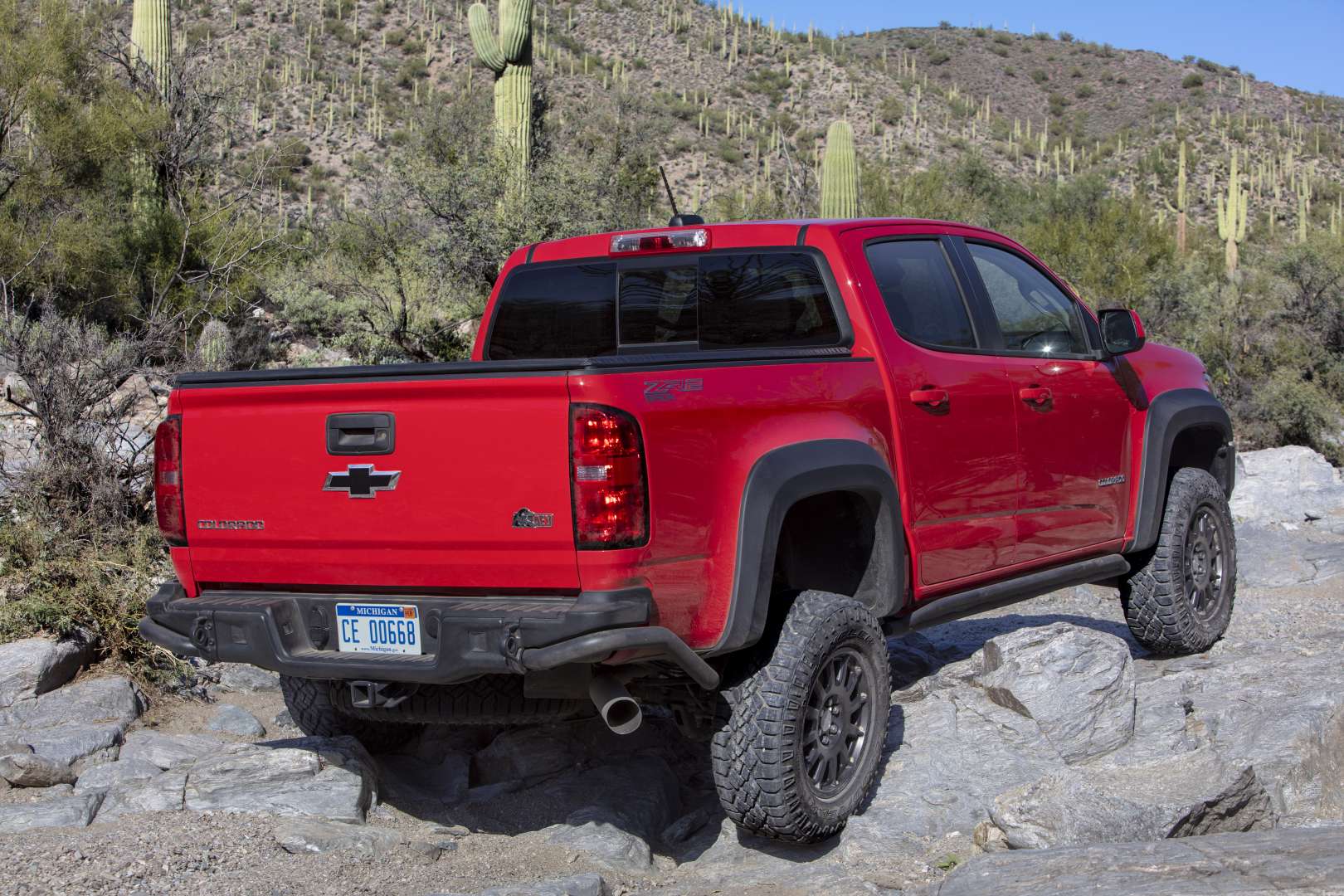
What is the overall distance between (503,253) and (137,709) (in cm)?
1021

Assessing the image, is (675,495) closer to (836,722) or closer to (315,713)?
(836,722)

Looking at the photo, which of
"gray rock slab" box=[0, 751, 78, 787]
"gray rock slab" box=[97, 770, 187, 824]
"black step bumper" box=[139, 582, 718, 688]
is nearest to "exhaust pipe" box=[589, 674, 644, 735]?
"black step bumper" box=[139, 582, 718, 688]

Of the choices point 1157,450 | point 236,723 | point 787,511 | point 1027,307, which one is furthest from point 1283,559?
point 236,723

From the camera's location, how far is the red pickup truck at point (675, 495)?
3615mm

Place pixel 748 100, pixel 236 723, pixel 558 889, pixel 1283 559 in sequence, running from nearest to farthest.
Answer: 1. pixel 558 889
2. pixel 236 723
3. pixel 1283 559
4. pixel 748 100

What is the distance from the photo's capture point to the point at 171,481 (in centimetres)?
428

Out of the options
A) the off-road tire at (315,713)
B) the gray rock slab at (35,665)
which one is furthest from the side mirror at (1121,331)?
the gray rock slab at (35,665)

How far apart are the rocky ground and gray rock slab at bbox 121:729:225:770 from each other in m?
0.01

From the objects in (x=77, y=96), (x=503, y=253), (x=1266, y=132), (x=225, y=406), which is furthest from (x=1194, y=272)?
(x=1266, y=132)

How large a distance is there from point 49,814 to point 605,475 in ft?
8.76

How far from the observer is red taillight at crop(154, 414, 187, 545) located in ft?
13.9

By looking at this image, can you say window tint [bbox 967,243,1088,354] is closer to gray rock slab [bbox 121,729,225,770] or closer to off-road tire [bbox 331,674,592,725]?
off-road tire [bbox 331,674,592,725]

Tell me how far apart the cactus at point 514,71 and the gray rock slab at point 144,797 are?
14.5 m

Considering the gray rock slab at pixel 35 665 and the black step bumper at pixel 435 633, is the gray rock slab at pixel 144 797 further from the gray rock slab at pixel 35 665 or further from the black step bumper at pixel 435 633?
the gray rock slab at pixel 35 665
